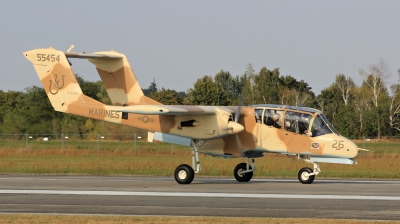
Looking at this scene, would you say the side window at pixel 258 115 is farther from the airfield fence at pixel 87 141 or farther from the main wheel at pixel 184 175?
the airfield fence at pixel 87 141

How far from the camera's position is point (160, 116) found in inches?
1000

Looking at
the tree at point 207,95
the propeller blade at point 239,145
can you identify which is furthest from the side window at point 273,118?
the tree at point 207,95

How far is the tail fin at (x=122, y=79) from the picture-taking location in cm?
2720

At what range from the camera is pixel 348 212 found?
53.4 feet

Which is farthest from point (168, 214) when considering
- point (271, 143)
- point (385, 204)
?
point (271, 143)

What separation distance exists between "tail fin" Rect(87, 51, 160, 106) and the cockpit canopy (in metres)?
5.11

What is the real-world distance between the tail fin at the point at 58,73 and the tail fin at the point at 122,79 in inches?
44.5

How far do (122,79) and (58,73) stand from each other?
2.59m

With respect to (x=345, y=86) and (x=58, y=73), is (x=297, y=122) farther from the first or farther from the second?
(x=345, y=86)

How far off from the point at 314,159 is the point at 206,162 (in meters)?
12.9

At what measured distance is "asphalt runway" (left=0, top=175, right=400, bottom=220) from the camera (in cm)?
1638

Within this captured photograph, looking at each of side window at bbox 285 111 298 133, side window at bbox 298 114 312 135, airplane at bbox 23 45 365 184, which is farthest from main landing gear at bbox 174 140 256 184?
side window at bbox 298 114 312 135

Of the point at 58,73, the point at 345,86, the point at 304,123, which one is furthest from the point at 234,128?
the point at 345,86

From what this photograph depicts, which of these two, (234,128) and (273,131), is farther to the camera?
(273,131)
